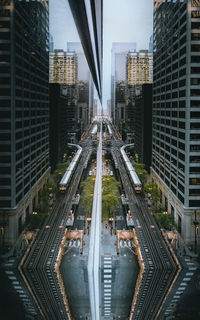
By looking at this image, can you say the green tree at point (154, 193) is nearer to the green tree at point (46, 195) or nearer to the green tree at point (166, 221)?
the green tree at point (166, 221)

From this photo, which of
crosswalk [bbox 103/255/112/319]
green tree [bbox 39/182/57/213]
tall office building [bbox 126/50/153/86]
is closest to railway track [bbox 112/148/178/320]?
crosswalk [bbox 103/255/112/319]

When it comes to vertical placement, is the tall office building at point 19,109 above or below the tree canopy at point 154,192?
above

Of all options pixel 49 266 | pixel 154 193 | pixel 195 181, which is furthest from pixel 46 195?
pixel 195 181

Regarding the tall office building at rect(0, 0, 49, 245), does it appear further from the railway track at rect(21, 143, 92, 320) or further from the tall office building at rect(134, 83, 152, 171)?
the tall office building at rect(134, 83, 152, 171)

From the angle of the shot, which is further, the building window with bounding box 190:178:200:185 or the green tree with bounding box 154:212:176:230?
the green tree with bounding box 154:212:176:230

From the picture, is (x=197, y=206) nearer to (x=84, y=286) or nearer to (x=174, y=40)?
(x=84, y=286)

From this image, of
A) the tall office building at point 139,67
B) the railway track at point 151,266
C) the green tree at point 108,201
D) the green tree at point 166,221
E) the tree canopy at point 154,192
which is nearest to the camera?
the railway track at point 151,266

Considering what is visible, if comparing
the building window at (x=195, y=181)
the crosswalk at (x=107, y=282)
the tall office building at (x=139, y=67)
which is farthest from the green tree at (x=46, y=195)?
the tall office building at (x=139, y=67)
